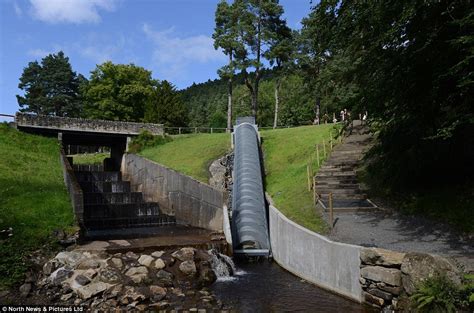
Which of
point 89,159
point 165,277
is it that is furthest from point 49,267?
point 89,159

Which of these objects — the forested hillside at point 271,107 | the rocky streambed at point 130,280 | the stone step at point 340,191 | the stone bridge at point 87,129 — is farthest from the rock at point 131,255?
the forested hillside at point 271,107

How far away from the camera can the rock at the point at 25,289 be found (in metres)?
10.1

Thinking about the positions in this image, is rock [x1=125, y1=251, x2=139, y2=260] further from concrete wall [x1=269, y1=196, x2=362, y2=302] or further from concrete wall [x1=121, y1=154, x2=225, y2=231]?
concrete wall [x1=121, y1=154, x2=225, y2=231]

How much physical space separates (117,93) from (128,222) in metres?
38.3

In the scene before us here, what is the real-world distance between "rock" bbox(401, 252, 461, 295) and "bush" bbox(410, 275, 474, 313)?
15 centimetres

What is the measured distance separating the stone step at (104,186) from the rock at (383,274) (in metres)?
19.1

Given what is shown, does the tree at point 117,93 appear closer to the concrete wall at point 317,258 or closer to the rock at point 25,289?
the concrete wall at point 317,258

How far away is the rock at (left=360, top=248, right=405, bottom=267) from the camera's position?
8695 mm

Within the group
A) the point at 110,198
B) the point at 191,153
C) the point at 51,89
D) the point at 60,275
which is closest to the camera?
the point at 60,275

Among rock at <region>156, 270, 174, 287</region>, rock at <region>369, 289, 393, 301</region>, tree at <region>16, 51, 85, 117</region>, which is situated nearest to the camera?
rock at <region>369, 289, 393, 301</region>

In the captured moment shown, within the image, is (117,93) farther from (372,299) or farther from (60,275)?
(372,299)

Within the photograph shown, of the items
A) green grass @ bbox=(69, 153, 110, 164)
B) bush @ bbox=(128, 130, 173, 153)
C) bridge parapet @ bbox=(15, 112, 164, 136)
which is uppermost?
bridge parapet @ bbox=(15, 112, 164, 136)

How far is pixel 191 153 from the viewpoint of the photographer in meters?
26.7

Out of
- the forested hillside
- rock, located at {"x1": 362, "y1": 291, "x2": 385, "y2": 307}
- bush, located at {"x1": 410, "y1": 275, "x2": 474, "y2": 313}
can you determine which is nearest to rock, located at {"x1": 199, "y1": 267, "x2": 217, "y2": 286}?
rock, located at {"x1": 362, "y1": 291, "x2": 385, "y2": 307}
